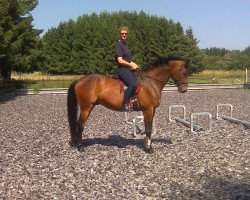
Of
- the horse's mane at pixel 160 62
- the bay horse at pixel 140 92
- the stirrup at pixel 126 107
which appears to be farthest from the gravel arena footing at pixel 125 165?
the horse's mane at pixel 160 62

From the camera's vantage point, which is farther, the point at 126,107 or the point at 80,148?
the point at 80,148

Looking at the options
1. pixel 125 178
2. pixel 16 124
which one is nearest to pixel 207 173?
pixel 125 178

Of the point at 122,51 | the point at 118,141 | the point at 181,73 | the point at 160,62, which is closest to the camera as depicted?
the point at 122,51

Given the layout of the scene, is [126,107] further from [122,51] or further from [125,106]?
[122,51]

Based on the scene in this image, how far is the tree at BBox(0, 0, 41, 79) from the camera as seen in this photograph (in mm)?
29006

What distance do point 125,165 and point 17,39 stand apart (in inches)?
1179

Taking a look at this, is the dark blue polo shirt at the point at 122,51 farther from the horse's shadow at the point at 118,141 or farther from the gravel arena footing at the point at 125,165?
the horse's shadow at the point at 118,141

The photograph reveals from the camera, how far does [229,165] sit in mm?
7887

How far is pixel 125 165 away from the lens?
8055mm

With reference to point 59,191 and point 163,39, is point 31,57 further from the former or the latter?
point 163,39

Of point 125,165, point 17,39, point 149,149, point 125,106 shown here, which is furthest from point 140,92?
point 17,39

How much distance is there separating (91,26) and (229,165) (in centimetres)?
6708

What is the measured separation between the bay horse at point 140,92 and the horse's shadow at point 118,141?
0.96 metres

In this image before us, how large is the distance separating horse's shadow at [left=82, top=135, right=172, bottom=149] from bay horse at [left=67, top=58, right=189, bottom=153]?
956 millimetres
